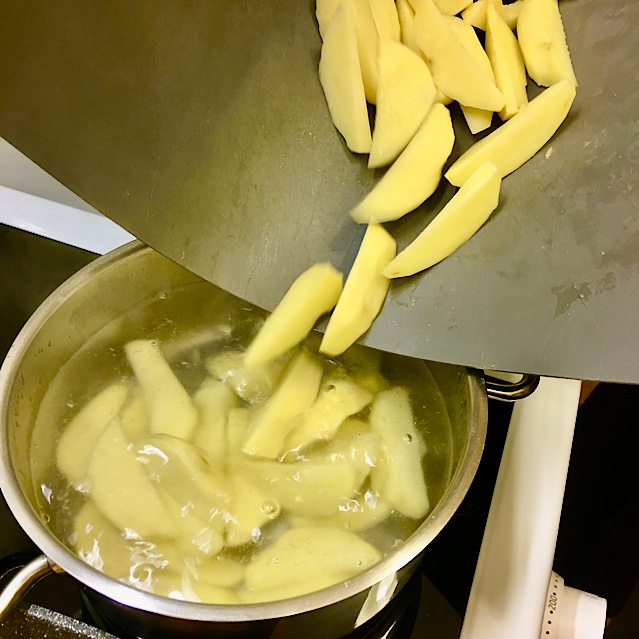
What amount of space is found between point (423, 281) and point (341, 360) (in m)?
0.17

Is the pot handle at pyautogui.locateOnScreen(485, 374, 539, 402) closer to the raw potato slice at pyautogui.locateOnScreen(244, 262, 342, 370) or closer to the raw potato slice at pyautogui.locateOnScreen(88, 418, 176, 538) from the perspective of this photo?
the raw potato slice at pyautogui.locateOnScreen(244, 262, 342, 370)

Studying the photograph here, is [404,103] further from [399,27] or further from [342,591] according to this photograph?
[342,591]

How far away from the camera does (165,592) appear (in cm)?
59

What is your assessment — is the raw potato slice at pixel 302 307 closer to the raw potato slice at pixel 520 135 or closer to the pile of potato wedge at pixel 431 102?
the pile of potato wedge at pixel 431 102

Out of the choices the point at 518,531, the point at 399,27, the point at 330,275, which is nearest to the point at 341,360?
the point at 330,275

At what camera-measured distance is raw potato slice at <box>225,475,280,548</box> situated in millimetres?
637

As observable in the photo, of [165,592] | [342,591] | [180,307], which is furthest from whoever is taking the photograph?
[180,307]

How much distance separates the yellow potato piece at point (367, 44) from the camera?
0.67 metres

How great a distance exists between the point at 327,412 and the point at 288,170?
0.27m

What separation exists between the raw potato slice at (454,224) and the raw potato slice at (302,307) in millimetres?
60

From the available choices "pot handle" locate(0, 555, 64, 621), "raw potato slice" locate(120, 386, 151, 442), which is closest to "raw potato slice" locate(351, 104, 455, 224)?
"raw potato slice" locate(120, 386, 151, 442)

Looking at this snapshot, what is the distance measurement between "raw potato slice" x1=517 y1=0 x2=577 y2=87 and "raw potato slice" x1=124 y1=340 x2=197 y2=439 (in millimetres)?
512

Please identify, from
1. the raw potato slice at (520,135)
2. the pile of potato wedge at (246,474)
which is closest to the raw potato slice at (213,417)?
the pile of potato wedge at (246,474)

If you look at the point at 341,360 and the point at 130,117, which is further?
the point at 341,360
